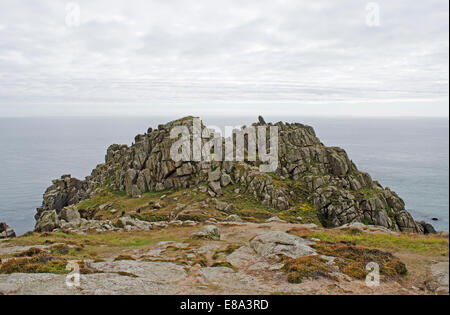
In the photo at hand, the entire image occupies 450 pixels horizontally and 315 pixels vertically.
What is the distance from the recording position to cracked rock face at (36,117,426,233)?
221ft

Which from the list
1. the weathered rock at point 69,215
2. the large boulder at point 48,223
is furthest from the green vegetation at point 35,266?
the weathered rock at point 69,215

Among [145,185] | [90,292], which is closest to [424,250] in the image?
[90,292]

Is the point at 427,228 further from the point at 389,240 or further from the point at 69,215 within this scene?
the point at 69,215

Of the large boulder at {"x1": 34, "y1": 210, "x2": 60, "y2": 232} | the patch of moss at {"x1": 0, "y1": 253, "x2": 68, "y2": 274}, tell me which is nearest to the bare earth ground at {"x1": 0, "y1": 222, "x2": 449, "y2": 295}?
the patch of moss at {"x1": 0, "y1": 253, "x2": 68, "y2": 274}

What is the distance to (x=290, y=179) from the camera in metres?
77.9

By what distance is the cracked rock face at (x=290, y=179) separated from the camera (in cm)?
6731

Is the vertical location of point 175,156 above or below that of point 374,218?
above

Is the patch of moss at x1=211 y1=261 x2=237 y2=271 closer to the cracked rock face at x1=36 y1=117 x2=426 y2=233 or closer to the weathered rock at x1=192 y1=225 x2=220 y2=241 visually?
the weathered rock at x1=192 y1=225 x2=220 y2=241

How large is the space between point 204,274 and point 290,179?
60128 mm

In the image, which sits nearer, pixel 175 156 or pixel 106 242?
pixel 106 242

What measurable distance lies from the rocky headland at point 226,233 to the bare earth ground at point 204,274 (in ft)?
0.36

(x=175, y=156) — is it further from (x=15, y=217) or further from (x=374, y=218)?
(x=15, y=217)
